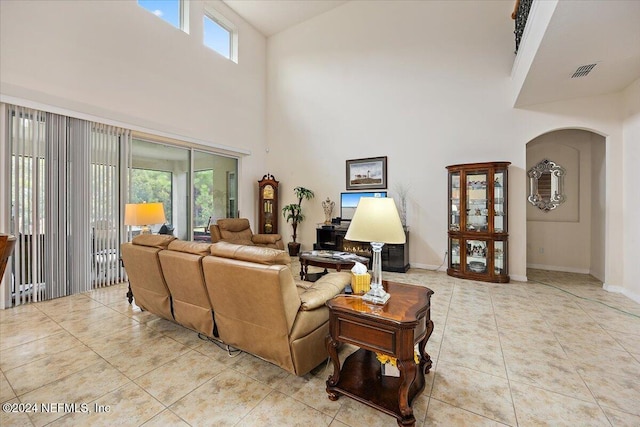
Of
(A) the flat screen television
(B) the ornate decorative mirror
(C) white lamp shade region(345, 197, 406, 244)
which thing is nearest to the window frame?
(A) the flat screen television

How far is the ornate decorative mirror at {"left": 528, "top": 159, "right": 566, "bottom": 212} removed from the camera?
4.82 metres

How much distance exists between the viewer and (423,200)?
510cm

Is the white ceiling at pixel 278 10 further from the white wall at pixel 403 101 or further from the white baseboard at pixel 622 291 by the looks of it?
the white baseboard at pixel 622 291

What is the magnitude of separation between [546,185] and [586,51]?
108 inches

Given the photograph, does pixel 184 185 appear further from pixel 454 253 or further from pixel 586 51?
pixel 586 51

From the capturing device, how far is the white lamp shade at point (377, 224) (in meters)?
1.70

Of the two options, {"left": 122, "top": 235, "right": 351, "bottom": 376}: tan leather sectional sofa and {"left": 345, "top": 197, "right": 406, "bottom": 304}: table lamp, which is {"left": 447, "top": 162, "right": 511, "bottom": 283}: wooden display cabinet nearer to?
{"left": 122, "top": 235, "right": 351, "bottom": 376}: tan leather sectional sofa

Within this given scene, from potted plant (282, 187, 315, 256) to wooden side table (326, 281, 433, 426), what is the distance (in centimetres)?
442

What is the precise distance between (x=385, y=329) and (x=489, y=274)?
362 cm

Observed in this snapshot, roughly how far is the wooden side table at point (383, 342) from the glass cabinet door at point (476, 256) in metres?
2.99

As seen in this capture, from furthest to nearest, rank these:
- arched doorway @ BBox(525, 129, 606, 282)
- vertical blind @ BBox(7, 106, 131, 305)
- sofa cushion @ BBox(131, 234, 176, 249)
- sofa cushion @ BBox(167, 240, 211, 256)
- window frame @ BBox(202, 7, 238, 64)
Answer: window frame @ BBox(202, 7, 238, 64), arched doorway @ BBox(525, 129, 606, 282), vertical blind @ BBox(7, 106, 131, 305), sofa cushion @ BBox(131, 234, 176, 249), sofa cushion @ BBox(167, 240, 211, 256)

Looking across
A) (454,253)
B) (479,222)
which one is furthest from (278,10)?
(454,253)

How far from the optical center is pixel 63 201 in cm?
358

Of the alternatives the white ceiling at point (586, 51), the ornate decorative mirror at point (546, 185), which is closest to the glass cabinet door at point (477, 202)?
the white ceiling at point (586, 51)
